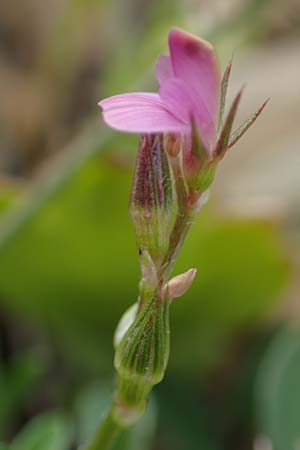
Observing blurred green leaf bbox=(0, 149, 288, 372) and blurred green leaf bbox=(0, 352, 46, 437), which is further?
blurred green leaf bbox=(0, 149, 288, 372)

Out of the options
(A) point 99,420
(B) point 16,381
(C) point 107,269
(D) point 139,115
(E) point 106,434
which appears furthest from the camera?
(C) point 107,269

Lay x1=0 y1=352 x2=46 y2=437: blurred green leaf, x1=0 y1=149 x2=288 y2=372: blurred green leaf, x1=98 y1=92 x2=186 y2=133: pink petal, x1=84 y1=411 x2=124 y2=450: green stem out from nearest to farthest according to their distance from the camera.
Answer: x1=98 y1=92 x2=186 y2=133: pink petal → x1=84 y1=411 x2=124 y2=450: green stem → x1=0 y1=352 x2=46 y2=437: blurred green leaf → x1=0 y1=149 x2=288 y2=372: blurred green leaf

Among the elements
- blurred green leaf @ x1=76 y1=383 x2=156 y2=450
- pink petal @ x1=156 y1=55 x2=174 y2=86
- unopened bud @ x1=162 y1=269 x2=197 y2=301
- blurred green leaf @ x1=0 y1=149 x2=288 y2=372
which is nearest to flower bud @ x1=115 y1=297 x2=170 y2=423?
unopened bud @ x1=162 y1=269 x2=197 y2=301

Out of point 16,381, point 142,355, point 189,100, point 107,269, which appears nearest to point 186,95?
point 189,100

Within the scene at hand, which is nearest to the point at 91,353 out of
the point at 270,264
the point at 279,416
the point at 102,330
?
the point at 102,330

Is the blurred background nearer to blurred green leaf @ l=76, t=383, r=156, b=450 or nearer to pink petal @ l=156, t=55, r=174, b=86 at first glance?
blurred green leaf @ l=76, t=383, r=156, b=450

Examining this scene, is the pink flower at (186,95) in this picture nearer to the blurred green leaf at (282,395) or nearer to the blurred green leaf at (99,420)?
the blurred green leaf at (99,420)

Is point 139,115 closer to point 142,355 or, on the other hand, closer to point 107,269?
point 142,355

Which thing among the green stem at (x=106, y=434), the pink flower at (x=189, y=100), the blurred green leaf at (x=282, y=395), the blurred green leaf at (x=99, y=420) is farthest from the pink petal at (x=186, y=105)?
the blurred green leaf at (x=282, y=395)
